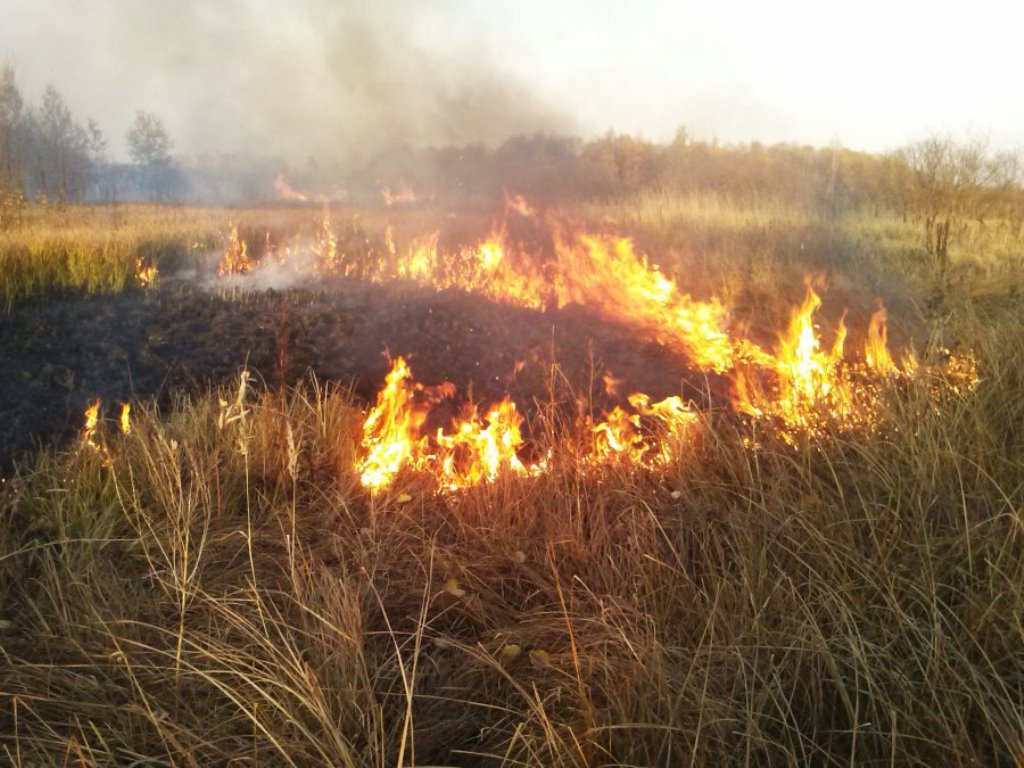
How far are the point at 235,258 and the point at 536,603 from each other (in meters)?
6.87

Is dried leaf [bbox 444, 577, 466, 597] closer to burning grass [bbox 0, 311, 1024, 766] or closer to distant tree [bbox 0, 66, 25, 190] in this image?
burning grass [bbox 0, 311, 1024, 766]

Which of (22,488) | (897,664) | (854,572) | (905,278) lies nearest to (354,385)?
(22,488)

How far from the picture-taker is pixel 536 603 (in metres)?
2.78

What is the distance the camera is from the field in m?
1.93

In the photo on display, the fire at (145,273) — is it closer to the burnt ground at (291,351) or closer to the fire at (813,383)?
the burnt ground at (291,351)

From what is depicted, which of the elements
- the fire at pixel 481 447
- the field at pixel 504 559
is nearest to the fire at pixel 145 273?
the field at pixel 504 559

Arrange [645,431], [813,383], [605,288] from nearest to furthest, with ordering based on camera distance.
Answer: [813,383], [645,431], [605,288]

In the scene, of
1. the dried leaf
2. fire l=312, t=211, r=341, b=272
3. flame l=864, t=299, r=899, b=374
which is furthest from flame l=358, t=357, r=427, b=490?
fire l=312, t=211, r=341, b=272

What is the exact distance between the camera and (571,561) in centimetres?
291

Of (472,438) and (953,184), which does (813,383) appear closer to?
(472,438)

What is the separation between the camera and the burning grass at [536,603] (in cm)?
190

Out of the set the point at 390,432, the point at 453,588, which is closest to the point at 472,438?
the point at 390,432

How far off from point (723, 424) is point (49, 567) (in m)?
2.97

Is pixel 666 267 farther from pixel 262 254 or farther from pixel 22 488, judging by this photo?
pixel 22 488
